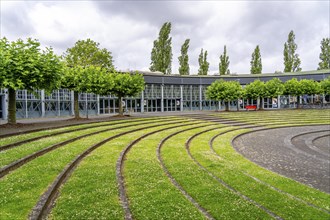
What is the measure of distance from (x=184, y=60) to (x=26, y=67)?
188ft

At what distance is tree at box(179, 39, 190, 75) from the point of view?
71.1 metres

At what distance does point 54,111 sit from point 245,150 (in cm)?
3265

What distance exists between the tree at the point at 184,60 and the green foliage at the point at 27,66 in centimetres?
5307

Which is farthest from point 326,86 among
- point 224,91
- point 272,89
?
point 224,91

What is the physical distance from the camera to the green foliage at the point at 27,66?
17.0 m

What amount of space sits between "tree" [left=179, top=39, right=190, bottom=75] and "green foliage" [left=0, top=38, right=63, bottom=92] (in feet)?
174

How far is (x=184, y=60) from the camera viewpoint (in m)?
71.8

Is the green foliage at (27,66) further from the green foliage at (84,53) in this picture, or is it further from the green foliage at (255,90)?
the green foliage at (255,90)

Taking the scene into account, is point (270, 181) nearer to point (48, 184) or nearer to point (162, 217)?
point (162, 217)

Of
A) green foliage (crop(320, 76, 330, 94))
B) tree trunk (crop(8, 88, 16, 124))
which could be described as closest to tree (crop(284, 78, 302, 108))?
green foliage (crop(320, 76, 330, 94))

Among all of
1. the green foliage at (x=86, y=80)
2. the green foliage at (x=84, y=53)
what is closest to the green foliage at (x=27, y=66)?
the green foliage at (x=86, y=80)

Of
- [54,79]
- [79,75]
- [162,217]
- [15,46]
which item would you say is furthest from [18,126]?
[162,217]

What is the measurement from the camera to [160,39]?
65.3 metres

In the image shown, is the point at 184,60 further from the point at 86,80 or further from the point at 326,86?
the point at 86,80
